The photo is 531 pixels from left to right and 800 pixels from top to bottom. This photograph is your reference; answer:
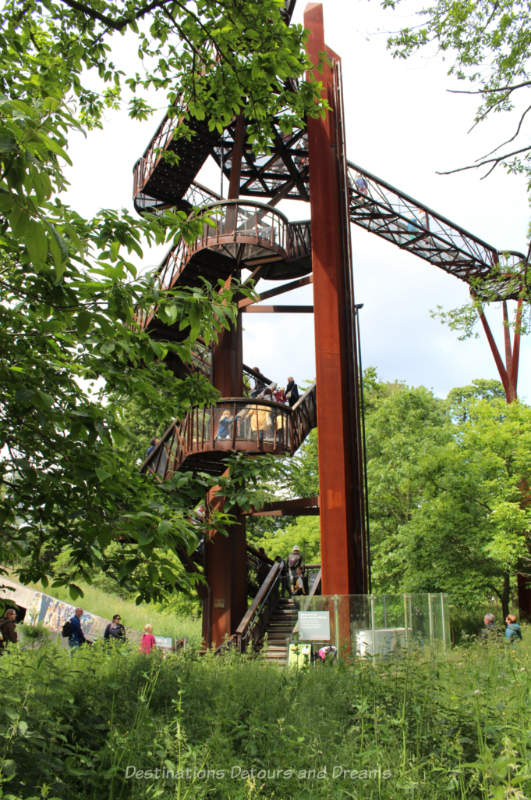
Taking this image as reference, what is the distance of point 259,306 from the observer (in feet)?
61.0

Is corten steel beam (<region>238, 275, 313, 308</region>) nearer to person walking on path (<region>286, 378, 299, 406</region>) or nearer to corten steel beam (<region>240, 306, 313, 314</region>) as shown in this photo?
corten steel beam (<region>240, 306, 313, 314</region>)

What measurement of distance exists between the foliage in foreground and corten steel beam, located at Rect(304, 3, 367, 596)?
765cm

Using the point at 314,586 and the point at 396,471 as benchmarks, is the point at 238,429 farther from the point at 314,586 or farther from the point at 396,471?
the point at 396,471

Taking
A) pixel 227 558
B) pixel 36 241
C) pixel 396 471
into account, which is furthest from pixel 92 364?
pixel 396 471

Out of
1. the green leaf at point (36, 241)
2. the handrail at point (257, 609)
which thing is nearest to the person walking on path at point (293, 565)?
the handrail at point (257, 609)

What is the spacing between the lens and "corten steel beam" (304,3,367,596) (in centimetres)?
1393

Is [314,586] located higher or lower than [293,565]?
lower

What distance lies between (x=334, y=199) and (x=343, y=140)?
1.96 m

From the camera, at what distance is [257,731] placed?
170 inches

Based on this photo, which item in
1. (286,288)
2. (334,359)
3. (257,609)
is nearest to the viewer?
(334,359)

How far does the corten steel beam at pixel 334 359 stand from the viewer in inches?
548

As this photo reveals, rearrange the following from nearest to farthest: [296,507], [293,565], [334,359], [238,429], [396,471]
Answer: [334,359], [238,429], [296,507], [293,565], [396,471]

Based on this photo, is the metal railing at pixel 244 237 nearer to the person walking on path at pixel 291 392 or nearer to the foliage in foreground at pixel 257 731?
the person walking on path at pixel 291 392

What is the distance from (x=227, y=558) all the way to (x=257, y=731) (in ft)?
46.5
